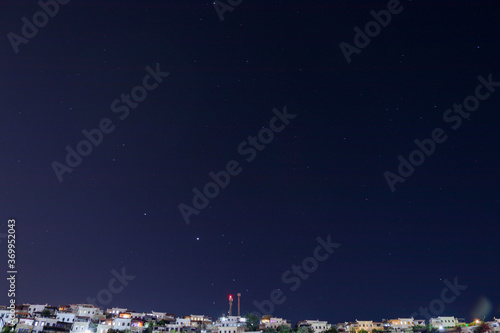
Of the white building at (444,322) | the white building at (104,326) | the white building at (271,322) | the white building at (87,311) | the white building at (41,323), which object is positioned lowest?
the white building at (444,322)

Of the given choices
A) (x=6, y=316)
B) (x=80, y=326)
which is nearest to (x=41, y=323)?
(x=80, y=326)

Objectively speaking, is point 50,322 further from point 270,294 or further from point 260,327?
point 270,294

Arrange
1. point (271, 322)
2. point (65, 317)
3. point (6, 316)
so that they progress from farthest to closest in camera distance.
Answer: point (271, 322)
point (65, 317)
point (6, 316)

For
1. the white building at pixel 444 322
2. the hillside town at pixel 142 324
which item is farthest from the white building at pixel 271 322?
the white building at pixel 444 322

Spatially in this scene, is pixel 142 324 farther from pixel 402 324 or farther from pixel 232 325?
pixel 402 324

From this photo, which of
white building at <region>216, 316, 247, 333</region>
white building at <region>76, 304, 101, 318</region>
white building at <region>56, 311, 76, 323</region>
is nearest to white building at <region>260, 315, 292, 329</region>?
white building at <region>216, 316, 247, 333</region>

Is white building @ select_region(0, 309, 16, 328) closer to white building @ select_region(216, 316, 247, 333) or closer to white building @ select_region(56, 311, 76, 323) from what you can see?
white building @ select_region(56, 311, 76, 323)

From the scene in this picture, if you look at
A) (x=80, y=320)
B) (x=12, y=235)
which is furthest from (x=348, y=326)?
(x=12, y=235)

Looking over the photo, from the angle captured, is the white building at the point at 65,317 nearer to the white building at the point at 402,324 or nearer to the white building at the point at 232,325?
the white building at the point at 232,325
